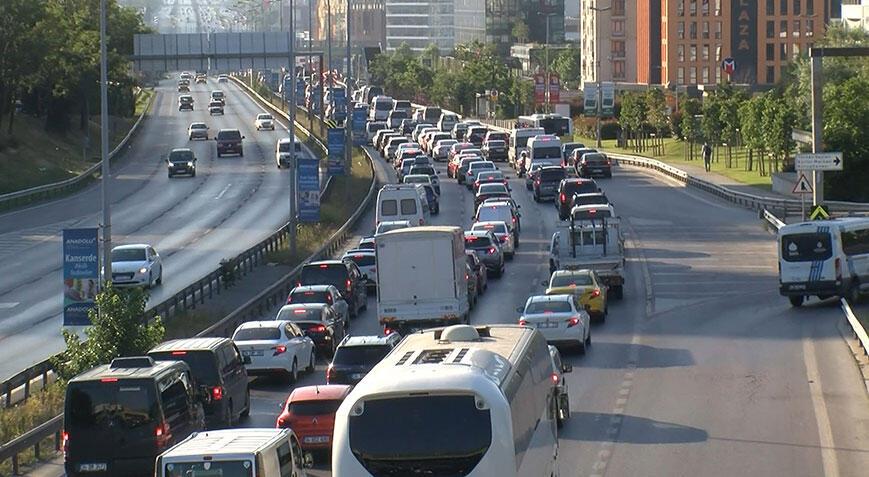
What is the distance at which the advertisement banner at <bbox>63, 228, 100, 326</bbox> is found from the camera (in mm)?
30984

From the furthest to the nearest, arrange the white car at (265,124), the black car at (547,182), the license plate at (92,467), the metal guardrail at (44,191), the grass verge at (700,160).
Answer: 1. the white car at (265,124)
2. the grass verge at (700,160)
3. the black car at (547,182)
4. the metal guardrail at (44,191)
5. the license plate at (92,467)

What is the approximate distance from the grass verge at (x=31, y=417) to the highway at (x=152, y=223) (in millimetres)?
6353

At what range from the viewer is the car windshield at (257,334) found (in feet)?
107

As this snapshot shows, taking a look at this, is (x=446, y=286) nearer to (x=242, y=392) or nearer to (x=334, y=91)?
(x=242, y=392)

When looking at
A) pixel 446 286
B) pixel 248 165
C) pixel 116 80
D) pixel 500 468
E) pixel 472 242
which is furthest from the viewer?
pixel 116 80

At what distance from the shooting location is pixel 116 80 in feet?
398

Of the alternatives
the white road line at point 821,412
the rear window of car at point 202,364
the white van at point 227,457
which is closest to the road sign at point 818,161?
the white road line at point 821,412

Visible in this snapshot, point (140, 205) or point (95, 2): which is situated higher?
point (95, 2)

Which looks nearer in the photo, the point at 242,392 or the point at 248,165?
the point at 242,392

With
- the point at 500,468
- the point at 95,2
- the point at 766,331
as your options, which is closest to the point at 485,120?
the point at 95,2

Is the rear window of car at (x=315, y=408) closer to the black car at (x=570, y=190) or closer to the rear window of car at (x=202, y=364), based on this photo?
the rear window of car at (x=202, y=364)

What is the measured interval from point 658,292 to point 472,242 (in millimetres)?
7016

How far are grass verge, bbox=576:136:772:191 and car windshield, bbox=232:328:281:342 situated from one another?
47029 mm

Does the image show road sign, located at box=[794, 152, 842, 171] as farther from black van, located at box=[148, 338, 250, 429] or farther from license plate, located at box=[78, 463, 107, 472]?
license plate, located at box=[78, 463, 107, 472]
